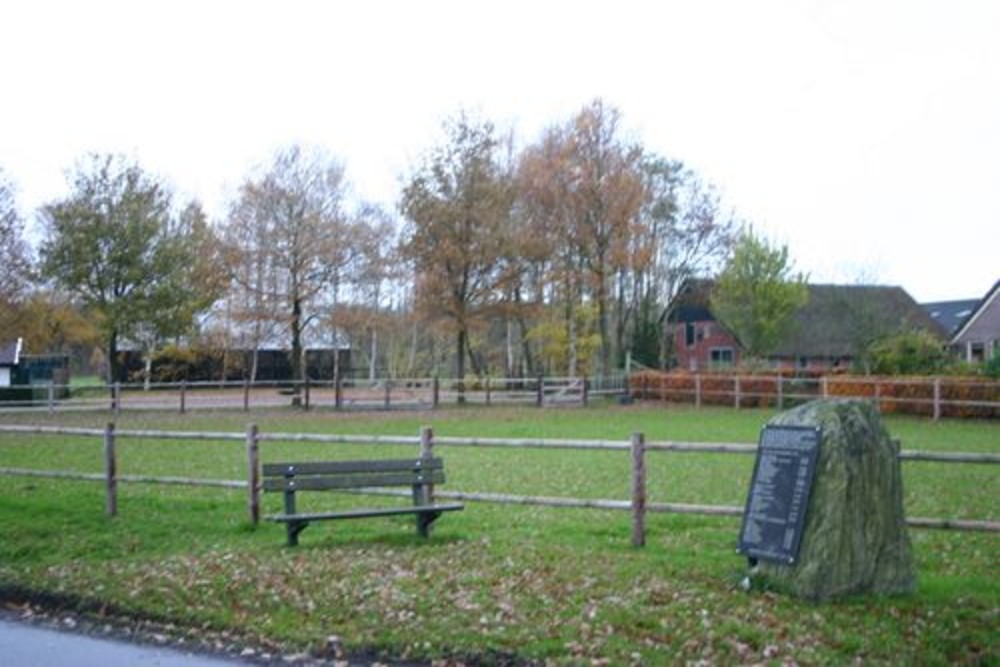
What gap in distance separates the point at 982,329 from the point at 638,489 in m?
50.5

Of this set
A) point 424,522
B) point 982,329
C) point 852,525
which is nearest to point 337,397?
point 424,522

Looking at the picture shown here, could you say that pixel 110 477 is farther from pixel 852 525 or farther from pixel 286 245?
pixel 286 245

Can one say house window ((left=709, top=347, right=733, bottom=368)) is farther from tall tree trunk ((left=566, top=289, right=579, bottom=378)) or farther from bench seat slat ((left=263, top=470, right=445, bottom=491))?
bench seat slat ((left=263, top=470, right=445, bottom=491))

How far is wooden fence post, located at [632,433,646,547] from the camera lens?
10.4 meters

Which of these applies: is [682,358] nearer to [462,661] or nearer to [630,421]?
[630,421]

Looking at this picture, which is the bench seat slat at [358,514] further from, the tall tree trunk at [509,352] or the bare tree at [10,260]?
the tall tree trunk at [509,352]

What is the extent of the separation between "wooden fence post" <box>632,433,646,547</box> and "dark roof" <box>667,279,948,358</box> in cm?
5007

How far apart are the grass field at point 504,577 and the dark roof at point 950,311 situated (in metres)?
65.4

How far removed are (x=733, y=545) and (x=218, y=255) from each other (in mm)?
36368

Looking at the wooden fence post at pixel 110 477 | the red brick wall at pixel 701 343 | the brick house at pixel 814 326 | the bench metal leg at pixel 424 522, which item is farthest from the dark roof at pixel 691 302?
the bench metal leg at pixel 424 522

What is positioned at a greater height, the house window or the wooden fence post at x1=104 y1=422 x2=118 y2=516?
the house window

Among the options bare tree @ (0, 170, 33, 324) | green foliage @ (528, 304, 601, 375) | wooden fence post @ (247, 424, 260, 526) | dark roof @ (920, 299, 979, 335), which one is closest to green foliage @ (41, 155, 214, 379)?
bare tree @ (0, 170, 33, 324)

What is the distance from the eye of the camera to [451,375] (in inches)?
2662

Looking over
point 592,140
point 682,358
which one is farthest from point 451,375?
point 592,140
